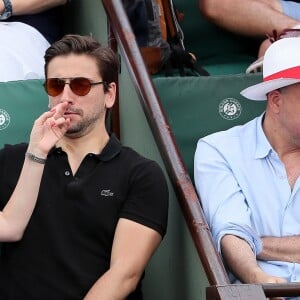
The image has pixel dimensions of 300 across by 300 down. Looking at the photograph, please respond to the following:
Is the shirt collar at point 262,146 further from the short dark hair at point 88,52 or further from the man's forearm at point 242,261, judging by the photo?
the short dark hair at point 88,52

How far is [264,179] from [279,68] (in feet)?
1.55

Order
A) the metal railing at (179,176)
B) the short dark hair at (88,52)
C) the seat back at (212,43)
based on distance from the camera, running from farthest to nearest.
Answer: the seat back at (212,43), the short dark hair at (88,52), the metal railing at (179,176)

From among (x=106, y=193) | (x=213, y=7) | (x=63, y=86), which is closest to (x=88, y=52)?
(x=63, y=86)

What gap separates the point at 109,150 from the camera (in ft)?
13.3

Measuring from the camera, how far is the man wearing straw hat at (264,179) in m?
3.95

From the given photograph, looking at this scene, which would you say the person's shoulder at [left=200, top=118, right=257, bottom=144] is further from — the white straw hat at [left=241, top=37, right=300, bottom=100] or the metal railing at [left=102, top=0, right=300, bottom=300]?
the metal railing at [left=102, top=0, right=300, bottom=300]

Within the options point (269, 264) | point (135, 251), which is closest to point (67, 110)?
point (135, 251)

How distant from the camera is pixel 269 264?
3979 mm

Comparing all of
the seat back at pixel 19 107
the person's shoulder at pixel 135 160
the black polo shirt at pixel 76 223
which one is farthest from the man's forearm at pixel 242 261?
the seat back at pixel 19 107

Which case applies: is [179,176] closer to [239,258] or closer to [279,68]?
[239,258]

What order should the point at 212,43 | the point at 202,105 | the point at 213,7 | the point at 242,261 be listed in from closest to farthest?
the point at 242,261, the point at 202,105, the point at 213,7, the point at 212,43

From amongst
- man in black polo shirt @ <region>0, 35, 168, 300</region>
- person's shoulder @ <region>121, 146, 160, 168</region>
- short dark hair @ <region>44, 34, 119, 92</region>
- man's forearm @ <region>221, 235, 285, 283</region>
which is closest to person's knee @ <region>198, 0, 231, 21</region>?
short dark hair @ <region>44, 34, 119, 92</region>

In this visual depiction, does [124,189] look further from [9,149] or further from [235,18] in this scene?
[235,18]

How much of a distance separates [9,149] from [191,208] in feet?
2.67
